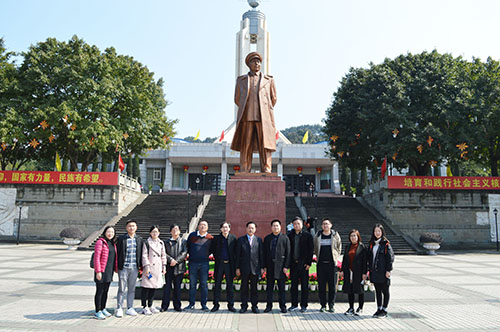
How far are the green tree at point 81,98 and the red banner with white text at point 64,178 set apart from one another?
1.73 meters

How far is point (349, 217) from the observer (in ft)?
76.7

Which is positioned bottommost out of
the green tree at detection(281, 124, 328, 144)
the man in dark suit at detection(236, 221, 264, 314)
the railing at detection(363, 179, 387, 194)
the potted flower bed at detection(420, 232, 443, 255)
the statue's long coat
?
the potted flower bed at detection(420, 232, 443, 255)

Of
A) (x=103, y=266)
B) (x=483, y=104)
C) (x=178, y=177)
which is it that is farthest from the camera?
(x=178, y=177)

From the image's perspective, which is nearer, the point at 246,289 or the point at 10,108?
the point at 246,289

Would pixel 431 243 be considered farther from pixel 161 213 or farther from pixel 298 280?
pixel 161 213

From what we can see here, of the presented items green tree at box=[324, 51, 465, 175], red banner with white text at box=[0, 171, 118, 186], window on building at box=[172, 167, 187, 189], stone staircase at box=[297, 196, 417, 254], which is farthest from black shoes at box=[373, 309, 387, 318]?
window on building at box=[172, 167, 187, 189]

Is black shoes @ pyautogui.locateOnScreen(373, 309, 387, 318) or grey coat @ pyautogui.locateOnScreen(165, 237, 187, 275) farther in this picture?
grey coat @ pyautogui.locateOnScreen(165, 237, 187, 275)

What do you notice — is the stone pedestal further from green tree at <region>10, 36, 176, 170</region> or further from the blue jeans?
green tree at <region>10, 36, 176, 170</region>

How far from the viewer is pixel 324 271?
20.3ft

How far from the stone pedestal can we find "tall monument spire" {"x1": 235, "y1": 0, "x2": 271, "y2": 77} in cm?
3481

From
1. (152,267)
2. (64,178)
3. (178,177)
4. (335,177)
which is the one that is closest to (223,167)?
(178,177)

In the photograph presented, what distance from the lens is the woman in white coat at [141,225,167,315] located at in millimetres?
5973

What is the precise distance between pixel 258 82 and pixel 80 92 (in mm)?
17087

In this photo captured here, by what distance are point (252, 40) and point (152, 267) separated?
39610 millimetres
